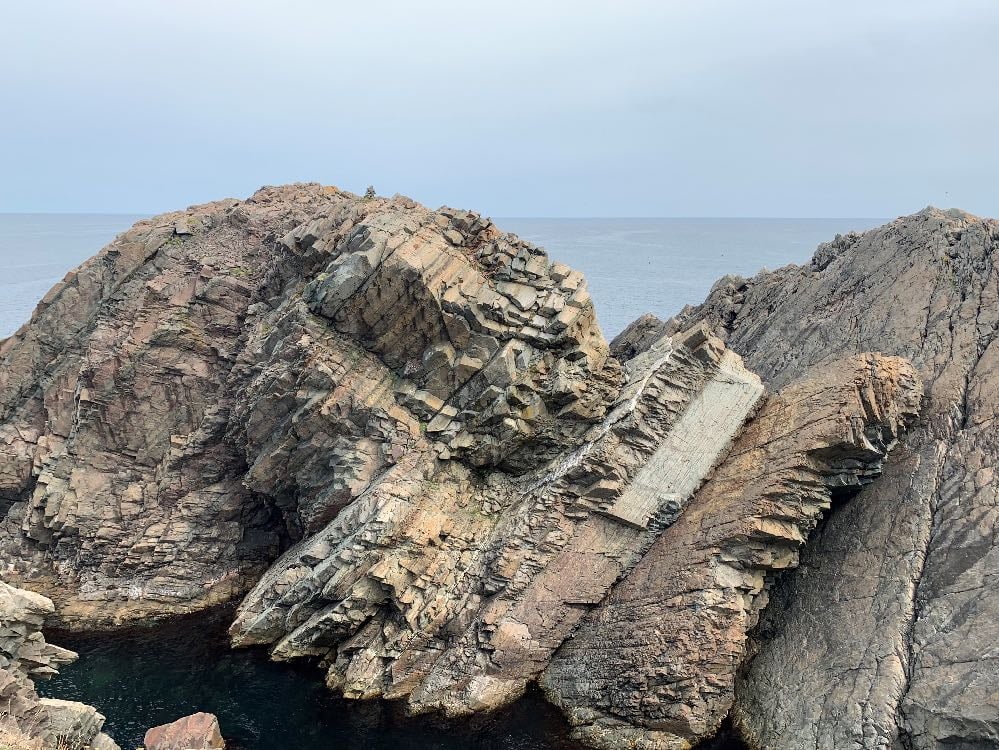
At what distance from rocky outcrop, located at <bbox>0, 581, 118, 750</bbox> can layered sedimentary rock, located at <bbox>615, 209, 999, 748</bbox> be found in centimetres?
2258

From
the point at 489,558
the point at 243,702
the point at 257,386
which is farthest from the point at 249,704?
the point at 257,386

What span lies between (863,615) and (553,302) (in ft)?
59.2

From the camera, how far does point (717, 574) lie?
28797 mm

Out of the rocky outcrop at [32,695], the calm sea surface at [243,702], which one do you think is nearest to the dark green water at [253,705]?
the calm sea surface at [243,702]

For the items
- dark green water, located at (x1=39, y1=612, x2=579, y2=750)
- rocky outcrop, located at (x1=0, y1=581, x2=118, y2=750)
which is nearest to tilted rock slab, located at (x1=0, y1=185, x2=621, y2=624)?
dark green water, located at (x1=39, y1=612, x2=579, y2=750)

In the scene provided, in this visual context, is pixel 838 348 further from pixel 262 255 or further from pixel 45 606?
pixel 45 606

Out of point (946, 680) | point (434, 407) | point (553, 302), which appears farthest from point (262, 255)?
point (946, 680)

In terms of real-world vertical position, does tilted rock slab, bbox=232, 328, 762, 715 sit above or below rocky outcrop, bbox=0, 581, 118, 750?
above

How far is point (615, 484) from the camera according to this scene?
104 ft

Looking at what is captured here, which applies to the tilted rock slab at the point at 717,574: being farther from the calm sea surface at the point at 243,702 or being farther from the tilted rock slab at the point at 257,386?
the tilted rock slab at the point at 257,386

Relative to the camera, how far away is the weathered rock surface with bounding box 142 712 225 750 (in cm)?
2541

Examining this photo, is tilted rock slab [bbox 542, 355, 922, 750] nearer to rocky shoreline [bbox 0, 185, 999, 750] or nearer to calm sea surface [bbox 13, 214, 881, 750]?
rocky shoreline [bbox 0, 185, 999, 750]

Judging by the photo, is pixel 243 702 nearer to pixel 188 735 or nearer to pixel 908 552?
pixel 188 735

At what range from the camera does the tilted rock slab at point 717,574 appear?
27641mm
